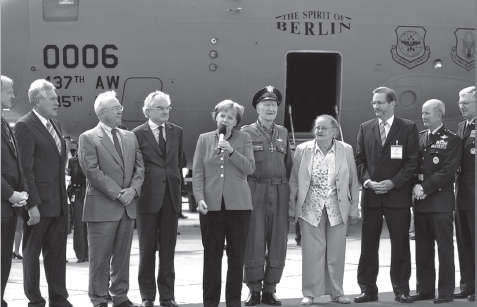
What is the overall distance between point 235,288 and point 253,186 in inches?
38.8

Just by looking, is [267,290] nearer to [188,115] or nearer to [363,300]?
[363,300]

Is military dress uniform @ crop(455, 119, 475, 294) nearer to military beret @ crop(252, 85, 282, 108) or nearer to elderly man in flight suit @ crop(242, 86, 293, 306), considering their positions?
elderly man in flight suit @ crop(242, 86, 293, 306)

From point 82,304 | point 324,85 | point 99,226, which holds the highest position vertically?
point 324,85

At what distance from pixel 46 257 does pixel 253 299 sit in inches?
70.0

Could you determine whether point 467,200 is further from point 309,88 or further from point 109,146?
point 309,88

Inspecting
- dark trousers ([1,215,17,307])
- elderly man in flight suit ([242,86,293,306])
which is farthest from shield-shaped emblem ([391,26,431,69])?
dark trousers ([1,215,17,307])

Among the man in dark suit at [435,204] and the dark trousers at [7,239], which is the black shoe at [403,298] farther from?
the dark trousers at [7,239]

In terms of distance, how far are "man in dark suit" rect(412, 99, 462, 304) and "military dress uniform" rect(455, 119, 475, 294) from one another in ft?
0.52

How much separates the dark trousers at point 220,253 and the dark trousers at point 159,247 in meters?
0.45

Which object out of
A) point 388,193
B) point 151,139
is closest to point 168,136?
point 151,139

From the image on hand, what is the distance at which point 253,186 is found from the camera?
722cm

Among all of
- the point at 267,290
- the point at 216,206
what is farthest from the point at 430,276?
the point at 216,206

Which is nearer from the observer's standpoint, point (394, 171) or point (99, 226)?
point (99, 226)

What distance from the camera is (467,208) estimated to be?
760cm
